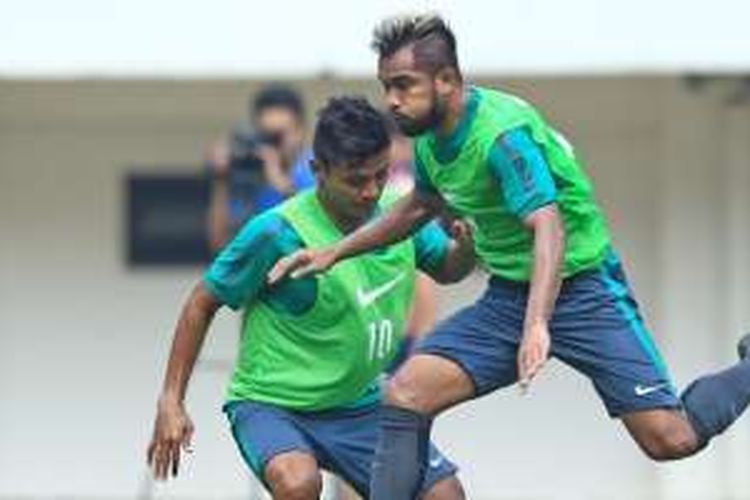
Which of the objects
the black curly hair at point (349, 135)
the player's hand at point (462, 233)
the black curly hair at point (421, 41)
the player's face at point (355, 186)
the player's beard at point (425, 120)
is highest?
the black curly hair at point (421, 41)

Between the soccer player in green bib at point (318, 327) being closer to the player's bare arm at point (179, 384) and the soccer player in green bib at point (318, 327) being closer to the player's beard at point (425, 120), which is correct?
the player's bare arm at point (179, 384)

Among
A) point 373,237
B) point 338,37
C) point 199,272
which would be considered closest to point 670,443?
point 373,237

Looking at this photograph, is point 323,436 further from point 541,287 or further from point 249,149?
point 249,149

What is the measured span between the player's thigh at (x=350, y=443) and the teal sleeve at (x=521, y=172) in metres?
1.01

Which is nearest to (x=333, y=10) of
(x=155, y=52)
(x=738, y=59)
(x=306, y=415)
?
(x=155, y=52)

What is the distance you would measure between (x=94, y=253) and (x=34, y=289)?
A: 0.33 meters

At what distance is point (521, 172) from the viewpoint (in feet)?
28.8

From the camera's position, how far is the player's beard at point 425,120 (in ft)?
29.0

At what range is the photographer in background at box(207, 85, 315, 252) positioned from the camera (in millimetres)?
11836

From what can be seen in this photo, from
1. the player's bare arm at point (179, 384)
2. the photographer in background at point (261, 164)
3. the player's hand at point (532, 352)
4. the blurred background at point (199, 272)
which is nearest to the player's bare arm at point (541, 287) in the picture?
the player's hand at point (532, 352)

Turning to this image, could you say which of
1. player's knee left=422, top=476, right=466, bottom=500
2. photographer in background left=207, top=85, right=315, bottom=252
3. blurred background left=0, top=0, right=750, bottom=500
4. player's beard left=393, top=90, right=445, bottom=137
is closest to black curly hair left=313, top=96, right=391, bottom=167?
player's beard left=393, top=90, right=445, bottom=137

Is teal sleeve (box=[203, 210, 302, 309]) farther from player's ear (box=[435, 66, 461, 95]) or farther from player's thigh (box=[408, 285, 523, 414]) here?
player's ear (box=[435, 66, 461, 95])

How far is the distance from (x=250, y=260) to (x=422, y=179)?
60 cm

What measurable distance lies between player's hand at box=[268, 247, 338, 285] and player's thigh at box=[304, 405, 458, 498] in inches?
20.3
